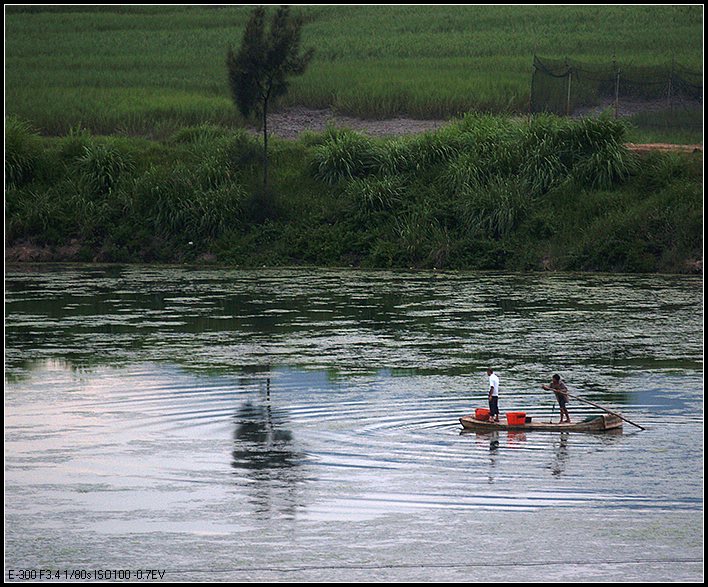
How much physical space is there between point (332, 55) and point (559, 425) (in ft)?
123

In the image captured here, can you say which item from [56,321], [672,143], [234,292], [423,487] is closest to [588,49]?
[672,143]

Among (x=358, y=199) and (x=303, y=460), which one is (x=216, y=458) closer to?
(x=303, y=460)

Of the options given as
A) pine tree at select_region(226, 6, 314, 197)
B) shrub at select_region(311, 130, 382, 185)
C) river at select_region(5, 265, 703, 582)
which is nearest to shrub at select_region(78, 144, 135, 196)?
pine tree at select_region(226, 6, 314, 197)

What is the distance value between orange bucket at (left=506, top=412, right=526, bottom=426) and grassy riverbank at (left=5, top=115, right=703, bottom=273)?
56.2 feet

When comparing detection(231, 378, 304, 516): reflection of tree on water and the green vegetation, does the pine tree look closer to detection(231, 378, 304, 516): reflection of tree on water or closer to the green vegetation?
the green vegetation

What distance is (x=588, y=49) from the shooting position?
181 feet

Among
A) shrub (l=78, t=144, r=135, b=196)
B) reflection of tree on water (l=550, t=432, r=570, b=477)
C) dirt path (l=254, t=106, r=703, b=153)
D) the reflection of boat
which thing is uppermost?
dirt path (l=254, t=106, r=703, b=153)

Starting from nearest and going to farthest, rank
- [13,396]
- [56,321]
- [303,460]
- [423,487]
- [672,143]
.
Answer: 1. [423,487]
2. [303,460]
3. [13,396]
4. [56,321]
5. [672,143]

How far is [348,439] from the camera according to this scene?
65.1 feet

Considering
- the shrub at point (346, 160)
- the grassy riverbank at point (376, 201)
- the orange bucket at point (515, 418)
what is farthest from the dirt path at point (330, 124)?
the orange bucket at point (515, 418)

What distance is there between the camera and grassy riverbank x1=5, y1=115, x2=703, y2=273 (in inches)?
1492

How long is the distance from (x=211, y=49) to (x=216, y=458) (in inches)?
1627

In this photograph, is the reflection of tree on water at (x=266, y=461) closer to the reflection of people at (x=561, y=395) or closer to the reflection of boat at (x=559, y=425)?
the reflection of boat at (x=559, y=425)

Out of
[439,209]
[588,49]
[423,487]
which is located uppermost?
[588,49]
